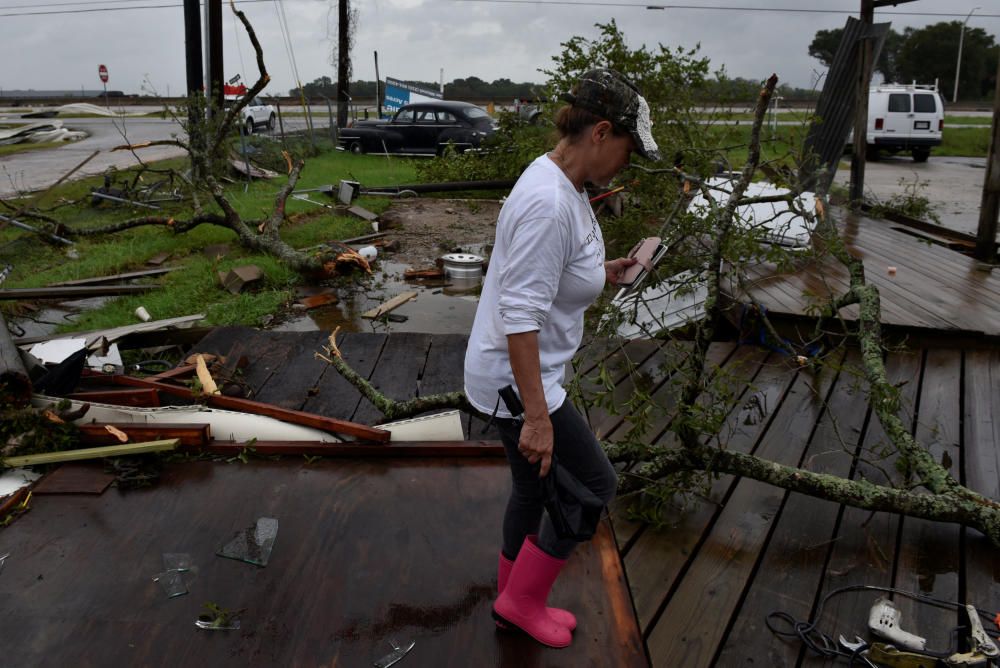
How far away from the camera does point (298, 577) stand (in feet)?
8.22

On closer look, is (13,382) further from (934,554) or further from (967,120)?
(967,120)

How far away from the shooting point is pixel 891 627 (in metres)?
2.38

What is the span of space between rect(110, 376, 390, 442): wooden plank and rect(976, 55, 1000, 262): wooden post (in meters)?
6.83

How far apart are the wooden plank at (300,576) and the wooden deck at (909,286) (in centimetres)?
239

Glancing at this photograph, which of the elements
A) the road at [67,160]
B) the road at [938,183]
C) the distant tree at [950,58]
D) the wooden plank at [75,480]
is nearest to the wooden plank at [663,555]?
the wooden plank at [75,480]

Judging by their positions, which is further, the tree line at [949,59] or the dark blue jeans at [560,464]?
the tree line at [949,59]

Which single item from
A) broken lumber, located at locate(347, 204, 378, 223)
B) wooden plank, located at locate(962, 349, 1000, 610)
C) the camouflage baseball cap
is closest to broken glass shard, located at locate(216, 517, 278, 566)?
the camouflage baseball cap

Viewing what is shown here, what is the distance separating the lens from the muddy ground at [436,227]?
855 centimetres

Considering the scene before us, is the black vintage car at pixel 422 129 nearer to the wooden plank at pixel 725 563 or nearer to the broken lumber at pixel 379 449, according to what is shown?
the wooden plank at pixel 725 563

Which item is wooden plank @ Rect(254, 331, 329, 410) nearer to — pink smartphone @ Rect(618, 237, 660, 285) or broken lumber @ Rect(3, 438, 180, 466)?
broken lumber @ Rect(3, 438, 180, 466)

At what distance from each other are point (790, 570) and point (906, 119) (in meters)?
21.5

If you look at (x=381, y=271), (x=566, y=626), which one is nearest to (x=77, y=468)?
(x=566, y=626)

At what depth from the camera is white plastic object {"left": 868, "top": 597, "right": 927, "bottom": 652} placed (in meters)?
2.32

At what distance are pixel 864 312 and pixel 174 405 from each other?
3.62 m
